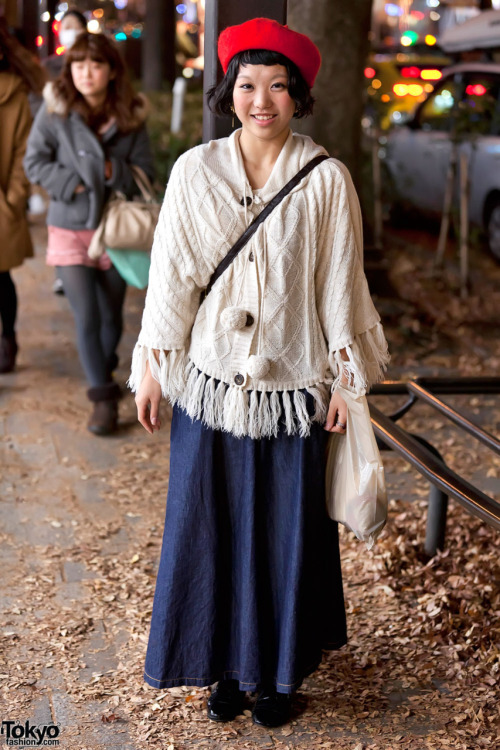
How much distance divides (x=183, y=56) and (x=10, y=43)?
19990 millimetres

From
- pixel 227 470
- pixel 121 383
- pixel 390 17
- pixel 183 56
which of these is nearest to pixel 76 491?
pixel 121 383

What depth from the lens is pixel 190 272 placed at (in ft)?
8.54

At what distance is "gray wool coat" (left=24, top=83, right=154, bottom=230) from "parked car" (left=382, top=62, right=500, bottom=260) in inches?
181

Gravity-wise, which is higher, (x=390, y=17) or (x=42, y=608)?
(x=390, y=17)

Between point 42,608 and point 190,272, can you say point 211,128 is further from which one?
point 42,608

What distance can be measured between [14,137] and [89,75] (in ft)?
3.49

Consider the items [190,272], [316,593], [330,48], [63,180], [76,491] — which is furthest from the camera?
[330,48]

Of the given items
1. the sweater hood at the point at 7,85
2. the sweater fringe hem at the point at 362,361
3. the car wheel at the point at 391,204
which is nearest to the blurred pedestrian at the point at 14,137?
the sweater hood at the point at 7,85

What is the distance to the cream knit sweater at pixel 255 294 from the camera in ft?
8.41

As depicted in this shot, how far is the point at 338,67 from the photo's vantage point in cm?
716

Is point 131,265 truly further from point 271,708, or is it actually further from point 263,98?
point 271,708

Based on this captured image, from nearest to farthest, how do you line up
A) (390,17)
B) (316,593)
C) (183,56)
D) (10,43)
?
(316,593)
(10,43)
(183,56)
(390,17)

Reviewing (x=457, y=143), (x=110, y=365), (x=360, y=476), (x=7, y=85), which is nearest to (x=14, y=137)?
(x=7, y=85)

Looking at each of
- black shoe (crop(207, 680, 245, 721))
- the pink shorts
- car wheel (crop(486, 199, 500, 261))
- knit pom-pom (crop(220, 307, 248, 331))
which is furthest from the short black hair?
car wheel (crop(486, 199, 500, 261))
